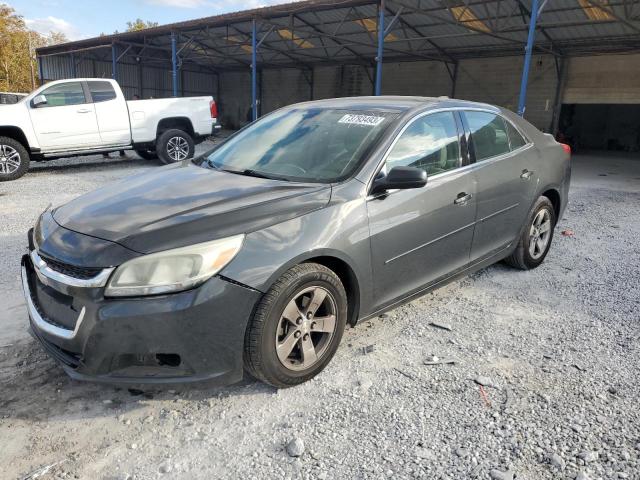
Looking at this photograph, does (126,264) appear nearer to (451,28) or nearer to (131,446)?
(131,446)

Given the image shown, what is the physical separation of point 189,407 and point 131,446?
36 cm

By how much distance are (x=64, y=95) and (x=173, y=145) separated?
239cm

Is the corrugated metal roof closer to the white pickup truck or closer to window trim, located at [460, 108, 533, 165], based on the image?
the white pickup truck

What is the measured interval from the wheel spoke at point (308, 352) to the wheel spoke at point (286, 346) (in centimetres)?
8

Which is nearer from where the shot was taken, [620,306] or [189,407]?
[189,407]

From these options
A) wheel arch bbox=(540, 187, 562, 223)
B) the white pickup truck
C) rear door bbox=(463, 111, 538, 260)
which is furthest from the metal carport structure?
rear door bbox=(463, 111, 538, 260)

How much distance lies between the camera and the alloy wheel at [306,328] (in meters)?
2.57

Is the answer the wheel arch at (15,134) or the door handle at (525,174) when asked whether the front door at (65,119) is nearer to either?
the wheel arch at (15,134)

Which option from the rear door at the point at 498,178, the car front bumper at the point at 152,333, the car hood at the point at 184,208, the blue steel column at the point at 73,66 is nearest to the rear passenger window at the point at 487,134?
the rear door at the point at 498,178

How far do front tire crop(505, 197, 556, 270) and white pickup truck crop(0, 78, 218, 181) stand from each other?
869 centimetres

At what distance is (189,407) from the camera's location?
2543mm

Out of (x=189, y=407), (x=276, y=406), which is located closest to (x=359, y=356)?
(x=276, y=406)

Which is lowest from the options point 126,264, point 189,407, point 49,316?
point 189,407

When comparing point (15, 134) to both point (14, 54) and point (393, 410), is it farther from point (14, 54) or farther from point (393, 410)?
point (14, 54)
